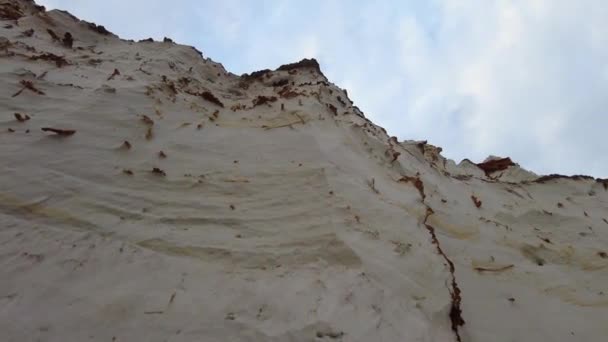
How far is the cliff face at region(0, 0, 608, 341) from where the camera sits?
2859 millimetres

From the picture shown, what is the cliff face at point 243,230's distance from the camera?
286 centimetres

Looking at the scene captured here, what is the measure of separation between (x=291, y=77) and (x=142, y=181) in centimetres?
566

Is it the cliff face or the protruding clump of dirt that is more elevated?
the protruding clump of dirt

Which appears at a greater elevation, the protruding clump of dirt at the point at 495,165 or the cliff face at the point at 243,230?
the protruding clump of dirt at the point at 495,165

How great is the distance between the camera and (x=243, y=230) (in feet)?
12.3

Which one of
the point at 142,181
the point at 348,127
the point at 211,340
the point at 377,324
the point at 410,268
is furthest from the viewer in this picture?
the point at 348,127

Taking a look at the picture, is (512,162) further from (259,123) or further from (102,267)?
(102,267)

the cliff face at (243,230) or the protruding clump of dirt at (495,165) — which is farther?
the protruding clump of dirt at (495,165)

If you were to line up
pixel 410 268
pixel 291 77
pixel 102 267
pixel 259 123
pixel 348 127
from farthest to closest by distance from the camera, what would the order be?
1. pixel 291 77
2. pixel 348 127
3. pixel 259 123
4. pixel 410 268
5. pixel 102 267

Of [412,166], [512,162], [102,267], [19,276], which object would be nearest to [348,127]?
[412,166]

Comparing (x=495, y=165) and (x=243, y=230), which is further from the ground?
(x=495, y=165)

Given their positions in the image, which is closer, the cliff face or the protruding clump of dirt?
the cliff face

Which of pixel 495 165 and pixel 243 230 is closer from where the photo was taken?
pixel 243 230

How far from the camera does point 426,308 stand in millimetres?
3162
